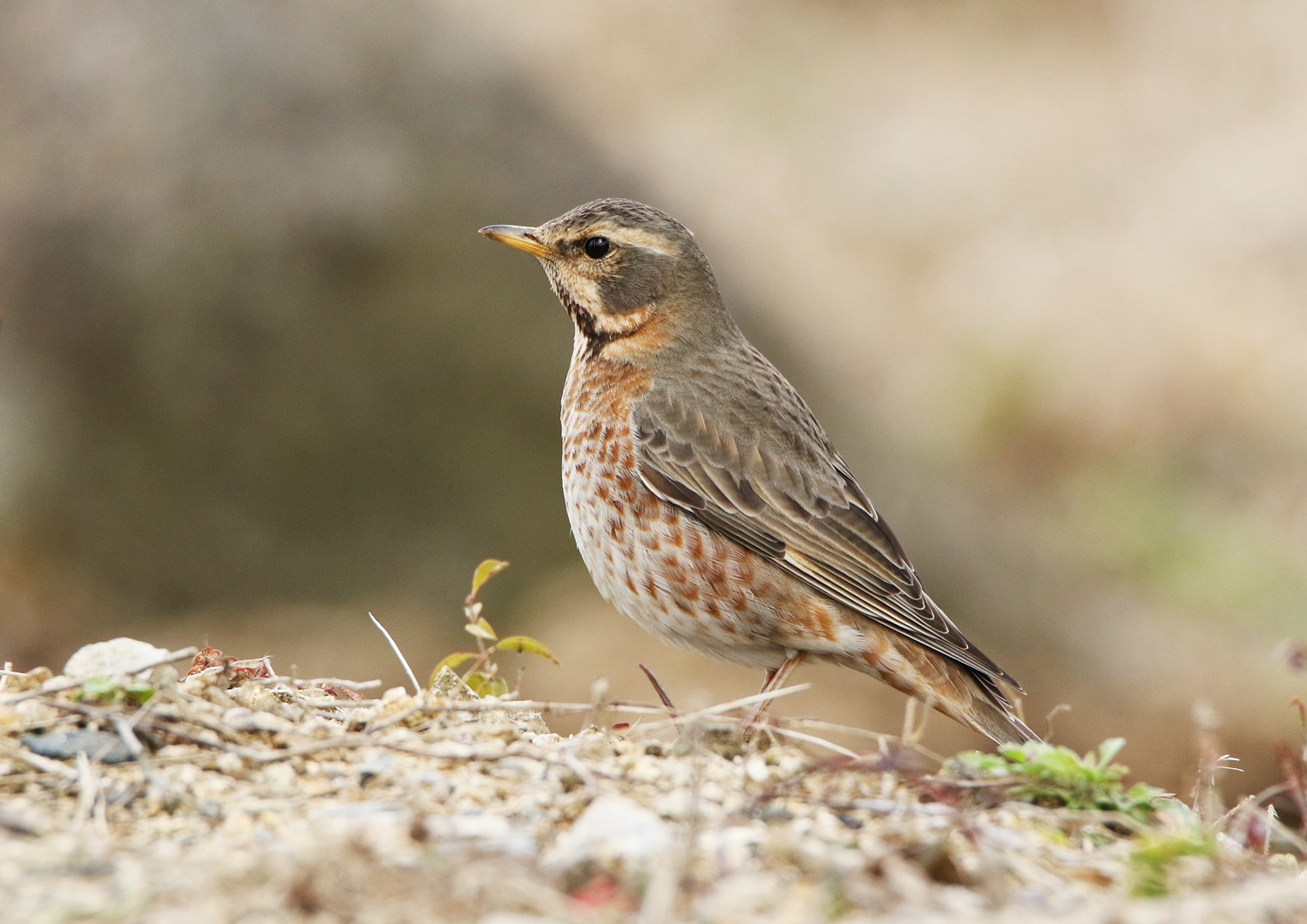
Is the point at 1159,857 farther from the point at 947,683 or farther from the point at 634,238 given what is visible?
the point at 634,238

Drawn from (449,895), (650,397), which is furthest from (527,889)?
(650,397)

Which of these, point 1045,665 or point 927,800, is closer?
point 927,800

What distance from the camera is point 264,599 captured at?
34.4 ft

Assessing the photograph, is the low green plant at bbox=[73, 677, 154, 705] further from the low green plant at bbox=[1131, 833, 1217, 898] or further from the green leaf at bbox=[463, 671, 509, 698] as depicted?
the low green plant at bbox=[1131, 833, 1217, 898]

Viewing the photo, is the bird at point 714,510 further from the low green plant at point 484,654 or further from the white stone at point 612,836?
the white stone at point 612,836

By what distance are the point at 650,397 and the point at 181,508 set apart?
15.1 feet

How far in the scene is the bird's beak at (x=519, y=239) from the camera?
7512 mm

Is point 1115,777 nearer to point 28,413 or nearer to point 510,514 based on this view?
point 510,514

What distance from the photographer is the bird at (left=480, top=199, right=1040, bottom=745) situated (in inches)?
263

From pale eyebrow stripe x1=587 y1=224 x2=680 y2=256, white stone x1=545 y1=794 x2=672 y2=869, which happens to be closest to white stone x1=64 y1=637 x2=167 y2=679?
white stone x1=545 y1=794 x2=672 y2=869

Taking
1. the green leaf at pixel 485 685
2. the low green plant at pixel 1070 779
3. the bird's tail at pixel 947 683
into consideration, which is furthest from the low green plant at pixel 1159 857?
the bird's tail at pixel 947 683

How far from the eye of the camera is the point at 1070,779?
446cm

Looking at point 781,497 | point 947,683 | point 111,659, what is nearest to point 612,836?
point 111,659

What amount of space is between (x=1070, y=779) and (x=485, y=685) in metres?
2.29
